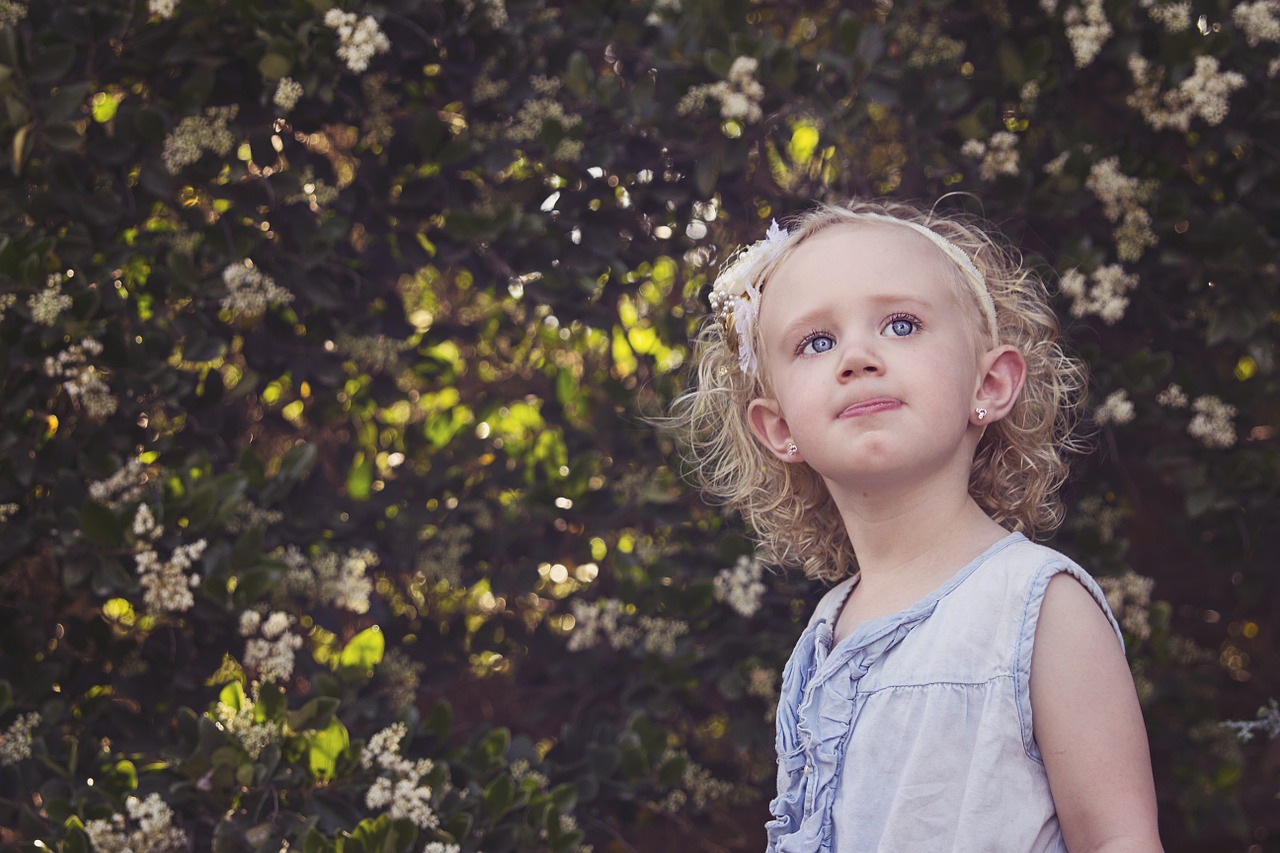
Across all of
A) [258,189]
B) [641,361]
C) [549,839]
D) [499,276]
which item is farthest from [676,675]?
[258,189]

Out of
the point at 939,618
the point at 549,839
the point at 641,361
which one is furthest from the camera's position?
the point at 641,361

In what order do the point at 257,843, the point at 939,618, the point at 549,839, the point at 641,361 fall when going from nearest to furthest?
1. the point at 939,618
2. the point at 257,843
3. the point at 549,839
4. the point at 641,361

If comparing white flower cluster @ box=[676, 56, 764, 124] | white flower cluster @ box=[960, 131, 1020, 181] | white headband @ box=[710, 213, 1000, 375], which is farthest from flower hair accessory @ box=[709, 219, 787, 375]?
white flower cluster @ box=[960, 131, 1020, 181]

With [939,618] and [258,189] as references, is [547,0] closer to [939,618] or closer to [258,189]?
[258,189]

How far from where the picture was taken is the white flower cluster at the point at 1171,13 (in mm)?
→ 2148

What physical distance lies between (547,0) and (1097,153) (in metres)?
1.18

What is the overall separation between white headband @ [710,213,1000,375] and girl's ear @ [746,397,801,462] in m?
0.06

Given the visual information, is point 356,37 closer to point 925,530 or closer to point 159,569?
point 159,569

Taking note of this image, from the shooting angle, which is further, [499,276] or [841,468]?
[499,276]

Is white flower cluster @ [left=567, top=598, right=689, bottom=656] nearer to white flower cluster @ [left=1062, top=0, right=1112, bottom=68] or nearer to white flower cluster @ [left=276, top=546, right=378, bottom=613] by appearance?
white flower cluster @ [left=276, top=546, right=378, bottom=613]

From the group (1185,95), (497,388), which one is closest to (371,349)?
(497,388)

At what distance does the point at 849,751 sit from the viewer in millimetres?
1346

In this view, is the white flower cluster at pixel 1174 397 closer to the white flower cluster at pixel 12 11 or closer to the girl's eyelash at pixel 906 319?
the girl's eyelash at pixel 906 319

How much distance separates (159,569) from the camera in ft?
6.39
